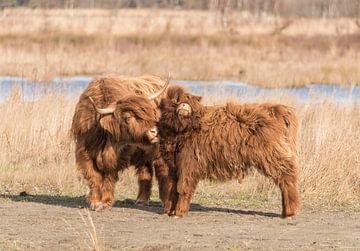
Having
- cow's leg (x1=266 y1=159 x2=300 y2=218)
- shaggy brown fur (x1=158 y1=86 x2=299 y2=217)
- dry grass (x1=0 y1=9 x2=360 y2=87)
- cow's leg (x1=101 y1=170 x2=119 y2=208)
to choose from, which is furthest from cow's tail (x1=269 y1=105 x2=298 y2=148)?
dry grass (x1=0 y1=9 x2=360 y2=87)

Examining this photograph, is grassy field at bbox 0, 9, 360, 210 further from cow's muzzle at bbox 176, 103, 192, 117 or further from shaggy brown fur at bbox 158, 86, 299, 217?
cow's muzzle at bbox 176, 103, 192, 117

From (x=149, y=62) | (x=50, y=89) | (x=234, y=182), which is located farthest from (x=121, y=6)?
(x=234, y=182)

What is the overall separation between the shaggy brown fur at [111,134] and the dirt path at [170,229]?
36cm

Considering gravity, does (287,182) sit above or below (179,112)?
below

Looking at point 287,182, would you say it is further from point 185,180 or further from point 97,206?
point 97,206

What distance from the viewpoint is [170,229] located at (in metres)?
8.58

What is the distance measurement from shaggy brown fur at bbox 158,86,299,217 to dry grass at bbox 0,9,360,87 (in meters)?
10.4

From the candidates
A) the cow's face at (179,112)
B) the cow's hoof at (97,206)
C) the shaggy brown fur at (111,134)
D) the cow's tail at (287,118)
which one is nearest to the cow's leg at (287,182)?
the cow's tail at (287,118)

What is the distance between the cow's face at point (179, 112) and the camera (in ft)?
30.0

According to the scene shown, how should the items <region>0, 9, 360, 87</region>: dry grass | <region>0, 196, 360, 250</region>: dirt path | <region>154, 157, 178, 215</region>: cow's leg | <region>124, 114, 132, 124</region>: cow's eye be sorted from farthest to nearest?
<region>0, 9, 360, 87</region>: dry grass < <region>154, 157, 178, 215</region>: cow's leg < <region>124, 114, 132, 124</region>: cow's eye < <region>0, 196, 360, 250</region>: dirt path

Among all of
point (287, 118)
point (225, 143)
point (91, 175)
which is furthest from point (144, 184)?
point (287, 118)

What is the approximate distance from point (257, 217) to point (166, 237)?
1512 millimetres

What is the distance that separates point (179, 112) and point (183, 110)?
5 centimetres

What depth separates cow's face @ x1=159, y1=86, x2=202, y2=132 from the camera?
9.16 metres
